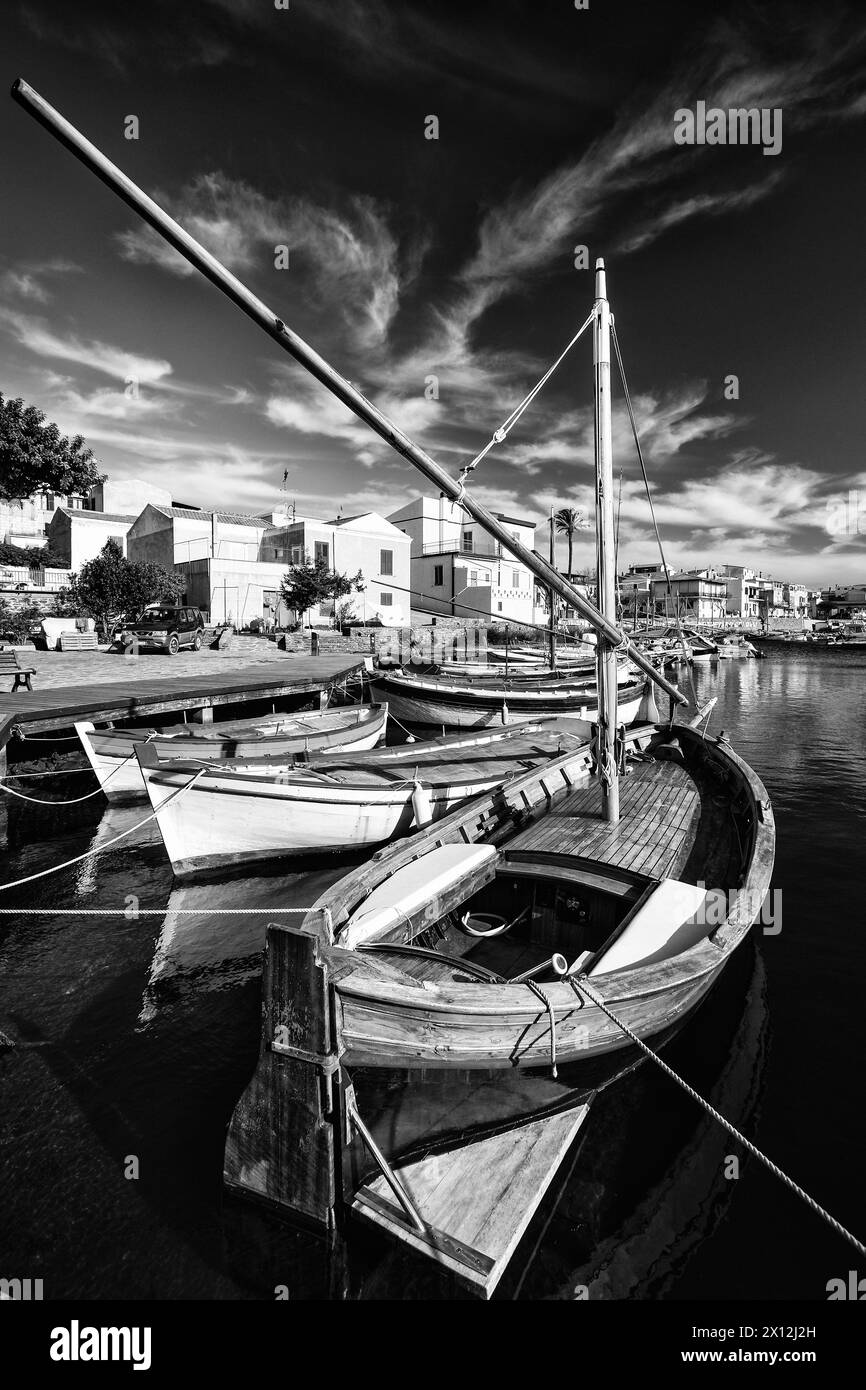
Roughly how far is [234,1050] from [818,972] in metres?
8.70

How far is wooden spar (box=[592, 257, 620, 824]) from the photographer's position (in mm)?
9242

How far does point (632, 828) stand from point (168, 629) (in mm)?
37767

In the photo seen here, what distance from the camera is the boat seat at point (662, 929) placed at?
6.19m

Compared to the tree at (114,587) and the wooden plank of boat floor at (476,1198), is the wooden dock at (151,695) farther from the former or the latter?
the tree at (114,587)

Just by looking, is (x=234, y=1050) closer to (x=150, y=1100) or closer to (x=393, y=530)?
(x=150, y=1100)

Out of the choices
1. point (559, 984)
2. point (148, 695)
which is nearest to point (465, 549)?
point (148, 695)

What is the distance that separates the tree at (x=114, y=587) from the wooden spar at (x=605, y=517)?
40.0 meters

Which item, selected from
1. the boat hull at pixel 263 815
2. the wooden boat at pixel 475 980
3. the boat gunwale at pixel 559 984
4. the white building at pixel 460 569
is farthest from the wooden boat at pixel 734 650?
the boat gunwale at pixel 559 984

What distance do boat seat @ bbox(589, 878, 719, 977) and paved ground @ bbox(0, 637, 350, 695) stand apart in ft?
71.6

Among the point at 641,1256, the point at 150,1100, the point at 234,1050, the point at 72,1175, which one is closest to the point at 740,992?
the point at 641,1256

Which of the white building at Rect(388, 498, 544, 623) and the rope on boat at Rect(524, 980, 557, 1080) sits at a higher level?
the white building at Rect(388, 498, 544, 623)

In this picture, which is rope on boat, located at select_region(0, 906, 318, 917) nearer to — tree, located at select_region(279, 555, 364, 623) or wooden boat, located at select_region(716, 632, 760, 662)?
tree, located at select_region(279, 555, 364, 623)

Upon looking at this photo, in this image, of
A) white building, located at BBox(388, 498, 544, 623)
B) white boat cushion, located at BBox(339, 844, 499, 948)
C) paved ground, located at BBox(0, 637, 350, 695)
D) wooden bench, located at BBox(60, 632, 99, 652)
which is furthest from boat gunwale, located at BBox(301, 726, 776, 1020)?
white building, located at BBox(388, 498, 544, 623)

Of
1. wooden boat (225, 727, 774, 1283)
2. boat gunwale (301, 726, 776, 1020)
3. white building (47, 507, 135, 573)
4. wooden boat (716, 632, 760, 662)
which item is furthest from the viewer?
wooden boat (716, 632, 760, 662)
